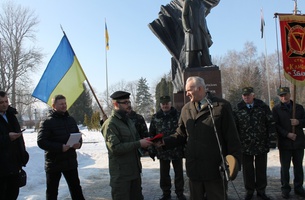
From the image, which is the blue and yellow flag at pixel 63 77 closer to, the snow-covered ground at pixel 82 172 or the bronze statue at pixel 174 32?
the snow-covered ground at pixel 82 172

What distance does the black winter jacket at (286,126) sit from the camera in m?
5.27

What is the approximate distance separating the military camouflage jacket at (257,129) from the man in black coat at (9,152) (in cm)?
358

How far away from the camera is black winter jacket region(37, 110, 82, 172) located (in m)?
4.25

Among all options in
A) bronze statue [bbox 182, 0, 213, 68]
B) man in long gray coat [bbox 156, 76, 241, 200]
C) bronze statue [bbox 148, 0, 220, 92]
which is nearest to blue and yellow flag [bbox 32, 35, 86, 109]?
man in long gray coat [bbox 156, 76, 241, 200]

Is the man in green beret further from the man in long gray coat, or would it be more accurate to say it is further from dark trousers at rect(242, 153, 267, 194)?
dark trousers at rect(242, 153, 267, 194)

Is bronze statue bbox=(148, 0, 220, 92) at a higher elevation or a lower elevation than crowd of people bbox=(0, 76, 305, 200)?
higher

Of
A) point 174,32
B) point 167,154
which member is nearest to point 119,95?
point 167,154

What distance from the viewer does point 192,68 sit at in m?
8.80

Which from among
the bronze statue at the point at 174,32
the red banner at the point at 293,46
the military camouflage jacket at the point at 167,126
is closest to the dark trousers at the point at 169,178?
the military camouflage jacket at the point at 167,126

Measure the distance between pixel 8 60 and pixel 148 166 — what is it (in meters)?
34.5

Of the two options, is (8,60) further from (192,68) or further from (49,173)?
(49,173)

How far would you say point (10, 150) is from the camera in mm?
3840

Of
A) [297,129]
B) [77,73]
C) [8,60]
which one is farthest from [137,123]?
[8,60]

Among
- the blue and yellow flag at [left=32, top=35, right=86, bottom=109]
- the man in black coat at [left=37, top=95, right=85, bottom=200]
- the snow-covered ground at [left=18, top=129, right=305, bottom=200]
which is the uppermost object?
the blue and yellow flag at [left=32, top=35, right=86, bottom=109]
